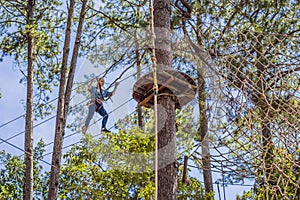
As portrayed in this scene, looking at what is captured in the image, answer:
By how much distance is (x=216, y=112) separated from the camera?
298 centimetres

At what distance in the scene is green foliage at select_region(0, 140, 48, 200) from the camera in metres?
6.73

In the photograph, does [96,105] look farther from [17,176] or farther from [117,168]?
[17,176]

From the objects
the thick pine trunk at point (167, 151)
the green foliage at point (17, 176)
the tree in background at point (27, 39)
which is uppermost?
the tree in background at point (27, 39)

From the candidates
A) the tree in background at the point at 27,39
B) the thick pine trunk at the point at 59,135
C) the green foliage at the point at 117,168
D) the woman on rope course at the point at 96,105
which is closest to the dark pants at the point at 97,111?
the woman on rope course at the point at 96,105

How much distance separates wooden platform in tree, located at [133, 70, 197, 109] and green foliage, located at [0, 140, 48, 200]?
138 inches

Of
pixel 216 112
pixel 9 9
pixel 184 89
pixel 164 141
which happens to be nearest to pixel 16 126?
pixel 9 9

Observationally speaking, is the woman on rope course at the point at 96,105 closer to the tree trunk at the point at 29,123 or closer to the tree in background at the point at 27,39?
the tree trunk at the point at 29,123

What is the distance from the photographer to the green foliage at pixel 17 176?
673cm

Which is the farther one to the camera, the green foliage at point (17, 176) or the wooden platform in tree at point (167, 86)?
the green foliage at point (17, 176)

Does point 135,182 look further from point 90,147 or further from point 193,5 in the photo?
point 193,5

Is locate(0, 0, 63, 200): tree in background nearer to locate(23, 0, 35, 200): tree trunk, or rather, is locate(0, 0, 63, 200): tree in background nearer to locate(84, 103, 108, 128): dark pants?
locate(23, 0, 35, 200): tree trunk

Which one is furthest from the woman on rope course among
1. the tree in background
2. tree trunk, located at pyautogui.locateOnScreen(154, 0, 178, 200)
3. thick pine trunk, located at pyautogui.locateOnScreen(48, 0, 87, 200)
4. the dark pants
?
the tree in background

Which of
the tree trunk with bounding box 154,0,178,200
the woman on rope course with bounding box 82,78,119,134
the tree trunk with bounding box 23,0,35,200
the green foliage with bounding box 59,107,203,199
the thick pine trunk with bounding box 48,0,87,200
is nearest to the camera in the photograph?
the woman on rope course with bounding box 82,78,119,134

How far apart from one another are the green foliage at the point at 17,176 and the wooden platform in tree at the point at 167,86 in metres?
3.50
